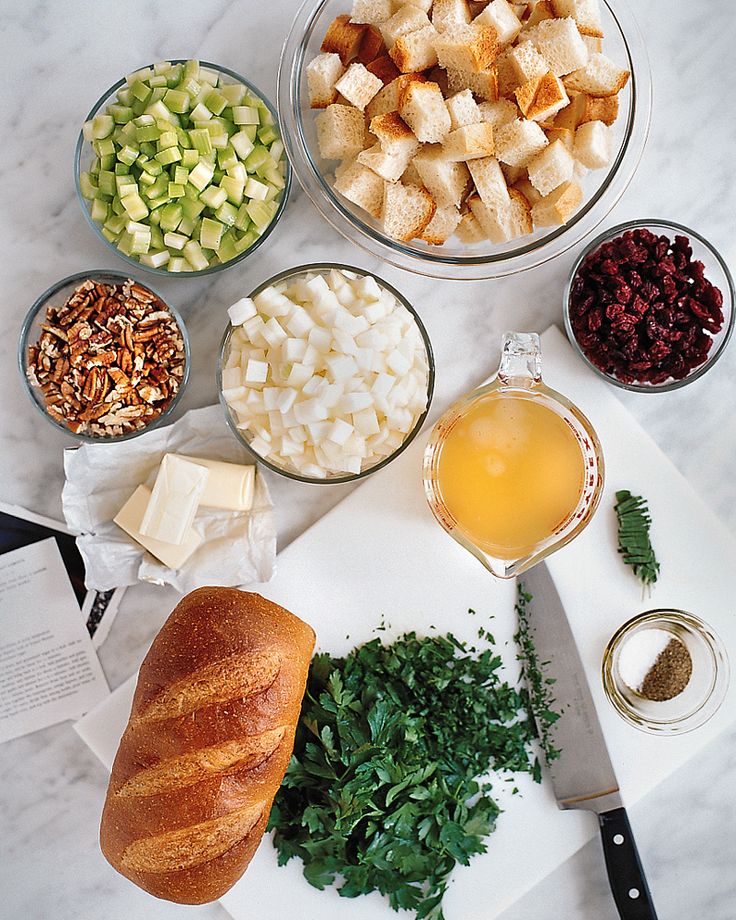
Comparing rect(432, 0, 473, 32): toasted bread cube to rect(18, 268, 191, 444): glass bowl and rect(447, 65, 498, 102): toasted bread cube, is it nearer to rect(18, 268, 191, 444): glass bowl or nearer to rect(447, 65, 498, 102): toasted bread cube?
rect(447, 65, 498, 102): toasted bread cube

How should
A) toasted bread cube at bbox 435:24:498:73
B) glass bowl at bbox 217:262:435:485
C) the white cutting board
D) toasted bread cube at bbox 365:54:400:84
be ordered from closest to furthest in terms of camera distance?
toasted bread cube at bbox 435:24:498:73 → toasted bread cube at bbox 365:54:400:84 → glass bowl at bbox 217:262:435:485 → the white cutting board

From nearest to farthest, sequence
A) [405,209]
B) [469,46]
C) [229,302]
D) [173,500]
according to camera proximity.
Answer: [469,46], [405,209], [173,500], [229,302]

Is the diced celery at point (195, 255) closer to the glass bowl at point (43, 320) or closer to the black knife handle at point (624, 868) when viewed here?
the glass bowl at point (43, 320)

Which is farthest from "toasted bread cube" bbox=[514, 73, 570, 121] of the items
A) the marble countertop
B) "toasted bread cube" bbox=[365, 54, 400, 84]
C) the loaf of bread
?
the loaf of bread

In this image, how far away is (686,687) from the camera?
59.8 inches

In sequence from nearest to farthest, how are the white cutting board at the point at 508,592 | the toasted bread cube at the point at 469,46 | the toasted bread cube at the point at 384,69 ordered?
the toasted bread cube at the point at 469,46, the toasted bread cube at the point at 384,69, the white cutting board at the point at 508,592

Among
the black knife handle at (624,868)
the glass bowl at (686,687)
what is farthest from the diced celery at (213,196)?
the black knife handle at (624,868)

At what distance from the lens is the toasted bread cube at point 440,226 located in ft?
4.50

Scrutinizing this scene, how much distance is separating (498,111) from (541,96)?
0.08 metres

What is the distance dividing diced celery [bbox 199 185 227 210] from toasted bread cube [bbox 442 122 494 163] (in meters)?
0.39

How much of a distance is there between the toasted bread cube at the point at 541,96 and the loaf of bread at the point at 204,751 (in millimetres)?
918

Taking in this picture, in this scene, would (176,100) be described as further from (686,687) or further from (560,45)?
(686,687)

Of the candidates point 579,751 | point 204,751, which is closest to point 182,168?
point 204,751

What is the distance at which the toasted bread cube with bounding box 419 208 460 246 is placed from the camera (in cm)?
137
